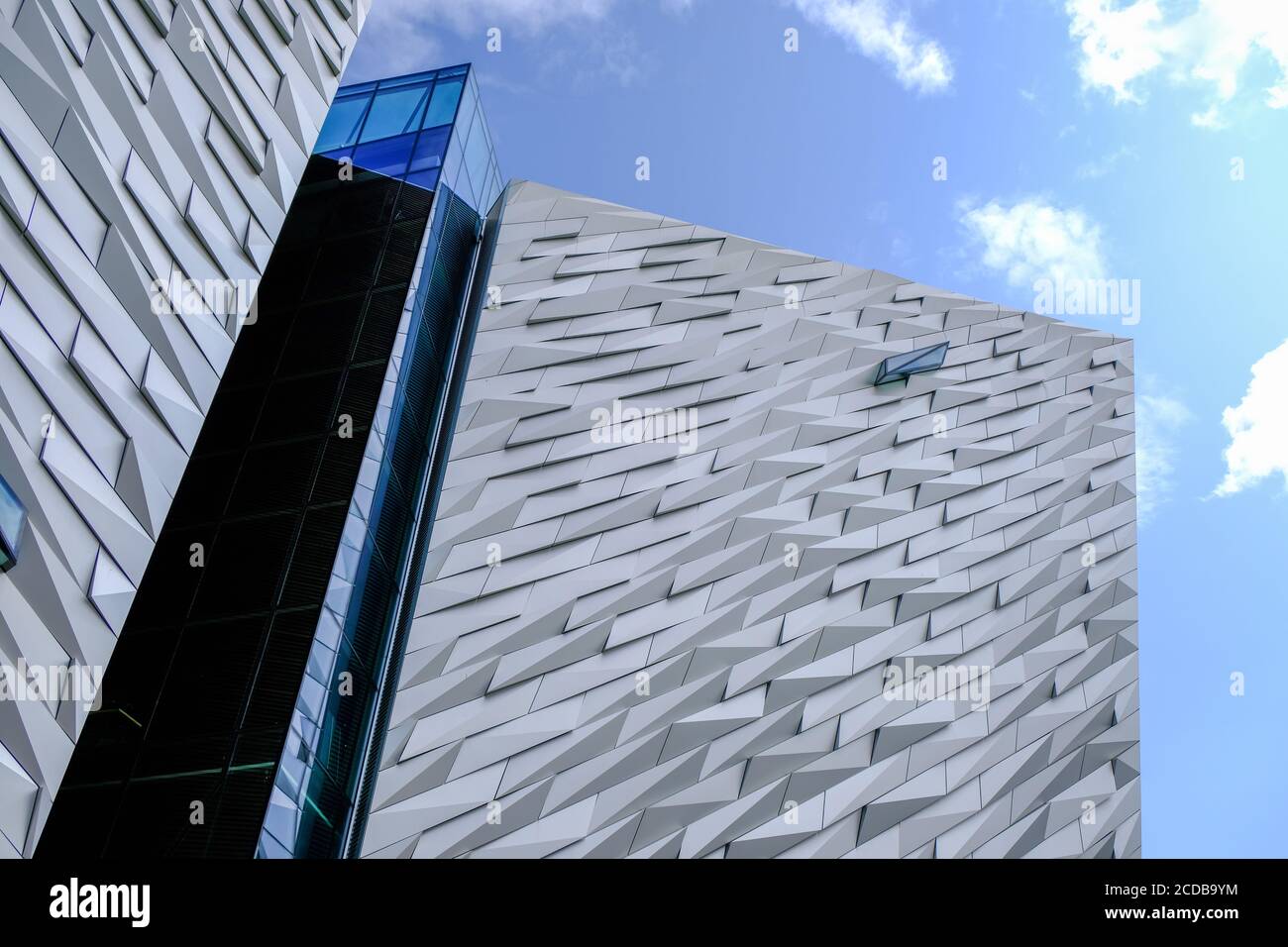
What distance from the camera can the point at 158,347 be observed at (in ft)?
40.5

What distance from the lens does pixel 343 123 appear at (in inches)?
898

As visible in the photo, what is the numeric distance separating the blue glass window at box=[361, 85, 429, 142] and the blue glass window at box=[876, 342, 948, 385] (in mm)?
10750

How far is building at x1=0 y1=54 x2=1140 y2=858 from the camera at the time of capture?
15.2 metres

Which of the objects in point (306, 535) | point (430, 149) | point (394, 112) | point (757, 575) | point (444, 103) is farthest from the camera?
point (394, 112)

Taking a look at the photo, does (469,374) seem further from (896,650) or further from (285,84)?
(896,650)

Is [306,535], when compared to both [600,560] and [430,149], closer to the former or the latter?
[600,560]

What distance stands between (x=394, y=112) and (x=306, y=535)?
416 inches

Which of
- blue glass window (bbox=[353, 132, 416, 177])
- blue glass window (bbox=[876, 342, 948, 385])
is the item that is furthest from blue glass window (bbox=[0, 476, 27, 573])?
blue glass window (bbox=[876, 342, 948, 385])

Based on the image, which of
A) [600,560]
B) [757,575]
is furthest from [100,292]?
[757,575]

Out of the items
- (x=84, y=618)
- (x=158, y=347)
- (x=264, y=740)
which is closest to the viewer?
(x=84, y=618)

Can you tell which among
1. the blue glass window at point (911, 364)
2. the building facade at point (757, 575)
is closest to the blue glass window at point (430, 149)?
the building facade at point (757, 575)

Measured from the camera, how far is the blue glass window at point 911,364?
74.7 ft
